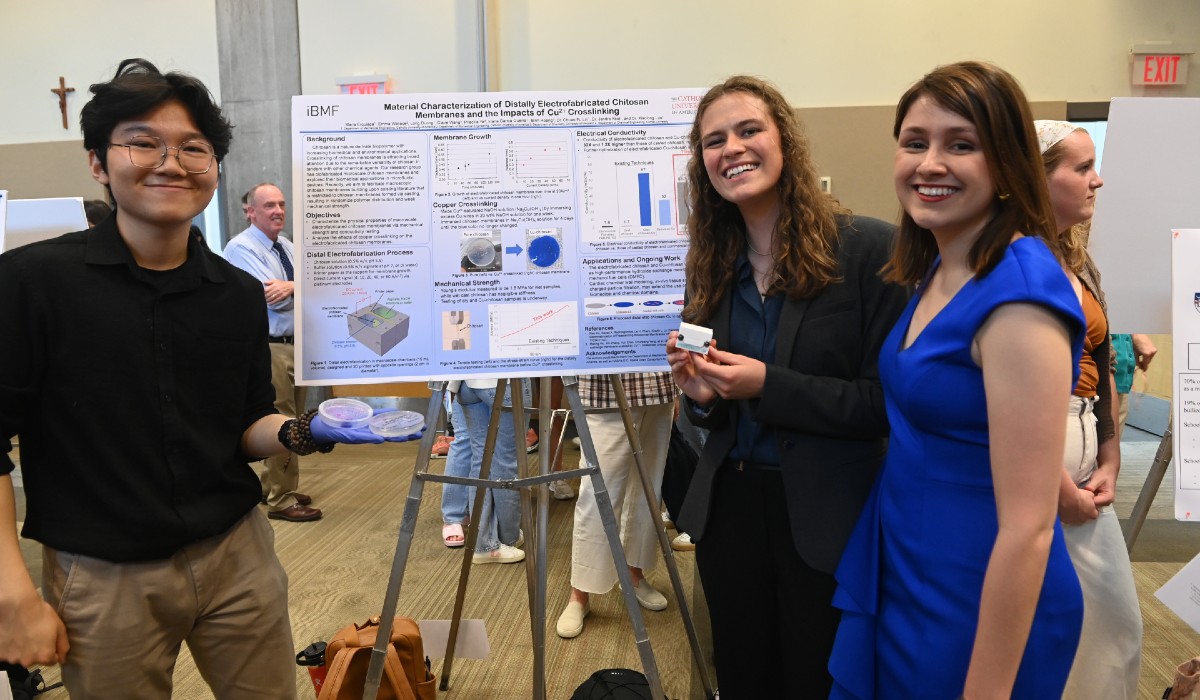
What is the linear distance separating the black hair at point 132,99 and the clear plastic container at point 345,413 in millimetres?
547

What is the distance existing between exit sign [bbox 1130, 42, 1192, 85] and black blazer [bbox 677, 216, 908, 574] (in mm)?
5235

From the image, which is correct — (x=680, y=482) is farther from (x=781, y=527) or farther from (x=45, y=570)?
(x=45, y=570)

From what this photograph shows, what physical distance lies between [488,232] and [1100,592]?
157cm

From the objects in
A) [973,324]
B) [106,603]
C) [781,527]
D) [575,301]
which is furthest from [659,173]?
[106,603]

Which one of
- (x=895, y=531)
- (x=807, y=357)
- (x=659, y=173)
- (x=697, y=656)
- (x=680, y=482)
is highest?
(x=659, y=173)

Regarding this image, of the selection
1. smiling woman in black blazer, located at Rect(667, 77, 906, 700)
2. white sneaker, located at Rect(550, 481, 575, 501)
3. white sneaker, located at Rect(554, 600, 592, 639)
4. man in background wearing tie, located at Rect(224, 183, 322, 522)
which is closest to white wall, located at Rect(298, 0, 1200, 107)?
man in background wearing tie, located at Rect(224, 183, 322, 522)

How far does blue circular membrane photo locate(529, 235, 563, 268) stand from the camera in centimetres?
198

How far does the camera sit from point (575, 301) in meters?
2.00

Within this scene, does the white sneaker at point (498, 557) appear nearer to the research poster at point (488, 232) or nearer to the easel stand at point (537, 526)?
the easel stand at point (537, 526)

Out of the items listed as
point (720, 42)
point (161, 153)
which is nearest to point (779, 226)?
point (161, 153)

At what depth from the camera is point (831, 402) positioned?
1482 millimetres

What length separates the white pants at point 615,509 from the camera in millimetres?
2867

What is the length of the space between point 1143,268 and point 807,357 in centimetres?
123

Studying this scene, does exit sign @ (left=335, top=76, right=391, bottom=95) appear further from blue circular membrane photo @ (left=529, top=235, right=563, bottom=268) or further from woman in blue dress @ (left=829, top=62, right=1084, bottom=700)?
woman in blue dress @ (left=829, top=62, right=1084, bottom=700)
